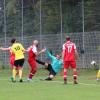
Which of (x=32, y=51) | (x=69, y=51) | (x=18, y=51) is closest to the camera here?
(x=69, y=51)

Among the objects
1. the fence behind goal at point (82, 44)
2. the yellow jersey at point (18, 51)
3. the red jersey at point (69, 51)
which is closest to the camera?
the red jersey at point (69, 51)

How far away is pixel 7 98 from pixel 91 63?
65.4 feet

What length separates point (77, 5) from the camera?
3869 cm

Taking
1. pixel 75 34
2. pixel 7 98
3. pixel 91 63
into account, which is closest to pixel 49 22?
→ pixel 75 34

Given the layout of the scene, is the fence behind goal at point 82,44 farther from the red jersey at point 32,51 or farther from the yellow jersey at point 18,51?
the yellow jersey at point 18,51

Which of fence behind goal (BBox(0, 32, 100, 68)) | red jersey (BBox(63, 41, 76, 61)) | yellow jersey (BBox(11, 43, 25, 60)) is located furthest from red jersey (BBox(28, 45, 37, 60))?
fence behind goal (BBox(0, 32, 100, 68))

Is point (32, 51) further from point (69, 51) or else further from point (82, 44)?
point (82, 44)

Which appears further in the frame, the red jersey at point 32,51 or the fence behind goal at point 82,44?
the fence behind goal at point 82,44

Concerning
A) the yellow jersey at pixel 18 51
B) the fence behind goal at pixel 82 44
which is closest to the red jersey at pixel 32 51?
the yellow jersey at pixel 18 51

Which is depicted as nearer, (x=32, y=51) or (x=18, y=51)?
(x=18, y=51)

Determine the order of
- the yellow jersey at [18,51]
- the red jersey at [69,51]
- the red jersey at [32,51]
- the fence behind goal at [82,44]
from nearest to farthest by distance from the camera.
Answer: the red jersey at [69,51] < the yellow jersey at [18,51] < the red jersey at [32,51] < the fence behind goal at [82,44]

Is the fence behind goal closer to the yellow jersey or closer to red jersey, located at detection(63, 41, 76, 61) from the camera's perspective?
the yellow jersey

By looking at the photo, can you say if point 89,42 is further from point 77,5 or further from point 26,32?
point 26,32

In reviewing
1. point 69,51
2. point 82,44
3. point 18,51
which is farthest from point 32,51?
point 82,44
